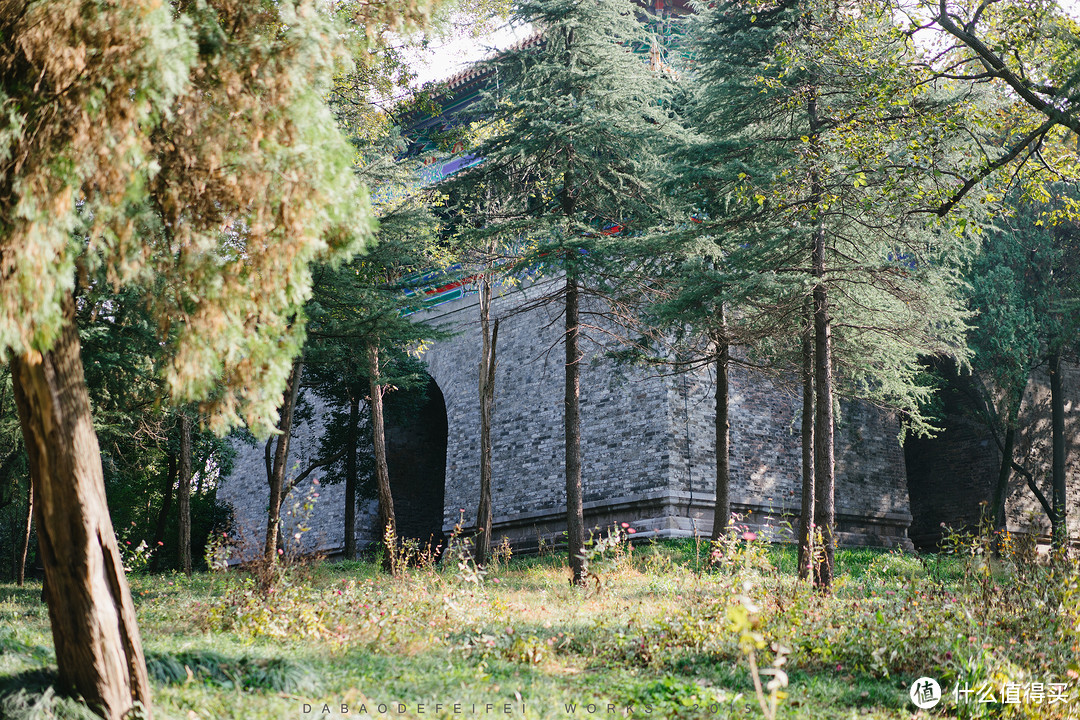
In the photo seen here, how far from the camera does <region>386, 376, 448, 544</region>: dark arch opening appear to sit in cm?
2134

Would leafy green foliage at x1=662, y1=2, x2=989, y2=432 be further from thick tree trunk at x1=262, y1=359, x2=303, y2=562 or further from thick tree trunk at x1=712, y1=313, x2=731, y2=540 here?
thick tree trunk at x1=262, y1=359, x2=303, y2=562

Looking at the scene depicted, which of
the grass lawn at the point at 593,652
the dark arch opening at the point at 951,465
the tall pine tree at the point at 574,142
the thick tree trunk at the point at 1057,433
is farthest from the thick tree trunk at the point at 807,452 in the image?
the thick tree trunk at the point at 1057,433

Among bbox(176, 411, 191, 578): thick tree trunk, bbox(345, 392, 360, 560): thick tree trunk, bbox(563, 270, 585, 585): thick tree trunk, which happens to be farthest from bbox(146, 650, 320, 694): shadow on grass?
bbox(345, 392, 360, 560): thick tree trunk

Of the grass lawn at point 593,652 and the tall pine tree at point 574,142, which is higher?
the tall pine tree at point 574,142

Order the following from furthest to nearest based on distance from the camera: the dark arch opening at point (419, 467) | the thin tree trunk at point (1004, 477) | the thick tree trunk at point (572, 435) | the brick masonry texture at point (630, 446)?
the dark arch opening at point (419, 467) < the thin tree trunk at point (1004, 477) < the brick masonry texture at point (630, 446) < the thick tree trunk at point (572, 435)

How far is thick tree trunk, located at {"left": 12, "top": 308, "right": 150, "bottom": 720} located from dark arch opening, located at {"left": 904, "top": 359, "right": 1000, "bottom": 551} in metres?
17.8

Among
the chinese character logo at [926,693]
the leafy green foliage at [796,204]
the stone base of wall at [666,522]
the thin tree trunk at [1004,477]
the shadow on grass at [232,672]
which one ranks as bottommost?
the chinese character logo at [926,693]

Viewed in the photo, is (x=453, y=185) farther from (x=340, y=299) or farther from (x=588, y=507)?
(x=588, y=507)

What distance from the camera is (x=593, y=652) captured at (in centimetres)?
652

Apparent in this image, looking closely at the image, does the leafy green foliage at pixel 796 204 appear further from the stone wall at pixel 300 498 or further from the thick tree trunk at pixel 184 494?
the stone wall at pixel 300 498

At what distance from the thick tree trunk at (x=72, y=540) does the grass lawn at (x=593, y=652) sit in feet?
0.63

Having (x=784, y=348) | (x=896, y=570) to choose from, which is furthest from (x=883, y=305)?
(x=896, y=570)

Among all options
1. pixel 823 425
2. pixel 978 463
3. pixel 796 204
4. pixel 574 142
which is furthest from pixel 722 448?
pixel 978 463

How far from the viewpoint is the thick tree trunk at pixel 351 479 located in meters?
19.0
